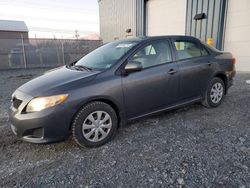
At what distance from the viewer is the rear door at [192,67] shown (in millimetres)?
3298

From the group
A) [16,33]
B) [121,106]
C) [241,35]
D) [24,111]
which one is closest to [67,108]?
[24,111]

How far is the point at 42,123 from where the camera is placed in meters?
2.24

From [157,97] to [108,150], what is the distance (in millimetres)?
1168

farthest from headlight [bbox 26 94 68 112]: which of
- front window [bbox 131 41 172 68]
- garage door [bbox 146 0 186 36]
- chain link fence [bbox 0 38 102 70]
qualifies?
chain link fence [bbox 0 38 102 70]

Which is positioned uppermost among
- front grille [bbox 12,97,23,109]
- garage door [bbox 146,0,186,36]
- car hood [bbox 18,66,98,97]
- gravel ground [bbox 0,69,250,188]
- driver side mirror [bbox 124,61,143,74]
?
garage door [bbox 146,0,186,36]

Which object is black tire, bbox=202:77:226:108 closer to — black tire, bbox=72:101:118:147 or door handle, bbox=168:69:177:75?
door handle, bbox=168:69:177:75

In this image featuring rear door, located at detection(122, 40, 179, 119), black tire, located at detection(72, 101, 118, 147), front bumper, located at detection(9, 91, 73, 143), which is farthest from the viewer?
rear door, located at detection(122, 40, 179, 119)

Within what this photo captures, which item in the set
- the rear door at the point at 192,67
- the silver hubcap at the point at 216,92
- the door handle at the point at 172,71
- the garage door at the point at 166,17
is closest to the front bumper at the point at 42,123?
the door handle at the point at 172,71

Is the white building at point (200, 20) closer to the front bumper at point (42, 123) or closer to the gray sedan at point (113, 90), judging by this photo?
the gray sedan at point (113, 90)

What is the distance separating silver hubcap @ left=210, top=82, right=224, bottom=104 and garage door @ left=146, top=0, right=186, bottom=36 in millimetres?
6863

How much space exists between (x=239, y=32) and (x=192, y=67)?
6057 mm

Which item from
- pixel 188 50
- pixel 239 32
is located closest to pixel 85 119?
pixel 188 50

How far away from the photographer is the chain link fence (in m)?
Answer: 12.0

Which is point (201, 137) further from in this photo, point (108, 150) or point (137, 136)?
point (108, 150)
